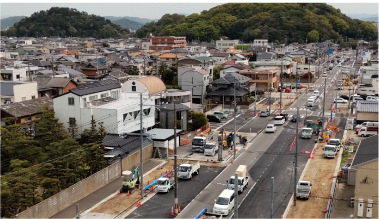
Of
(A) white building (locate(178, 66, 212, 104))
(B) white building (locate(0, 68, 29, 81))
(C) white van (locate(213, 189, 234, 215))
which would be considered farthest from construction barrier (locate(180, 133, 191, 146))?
(B) white building (locate(0, 68, 29, 81))

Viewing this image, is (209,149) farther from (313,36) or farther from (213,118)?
(313,36)

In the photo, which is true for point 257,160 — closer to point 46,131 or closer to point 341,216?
point 341,216

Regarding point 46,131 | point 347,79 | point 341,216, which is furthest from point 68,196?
point 347,79

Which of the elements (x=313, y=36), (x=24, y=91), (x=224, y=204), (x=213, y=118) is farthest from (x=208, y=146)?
(x=313, y=36)

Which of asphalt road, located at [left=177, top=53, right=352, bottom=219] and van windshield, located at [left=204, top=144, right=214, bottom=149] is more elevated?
van windshield, located at [left=204, top=144, right=214, bottom=149]

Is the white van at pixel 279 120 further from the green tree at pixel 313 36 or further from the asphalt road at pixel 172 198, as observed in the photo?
the green tree at pixel 313 36

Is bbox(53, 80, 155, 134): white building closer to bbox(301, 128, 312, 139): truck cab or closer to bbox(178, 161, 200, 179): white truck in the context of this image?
bbox(178, 161, 200, 179): white truck

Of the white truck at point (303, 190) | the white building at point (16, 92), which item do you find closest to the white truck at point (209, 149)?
the white truck at point (303, 190)
